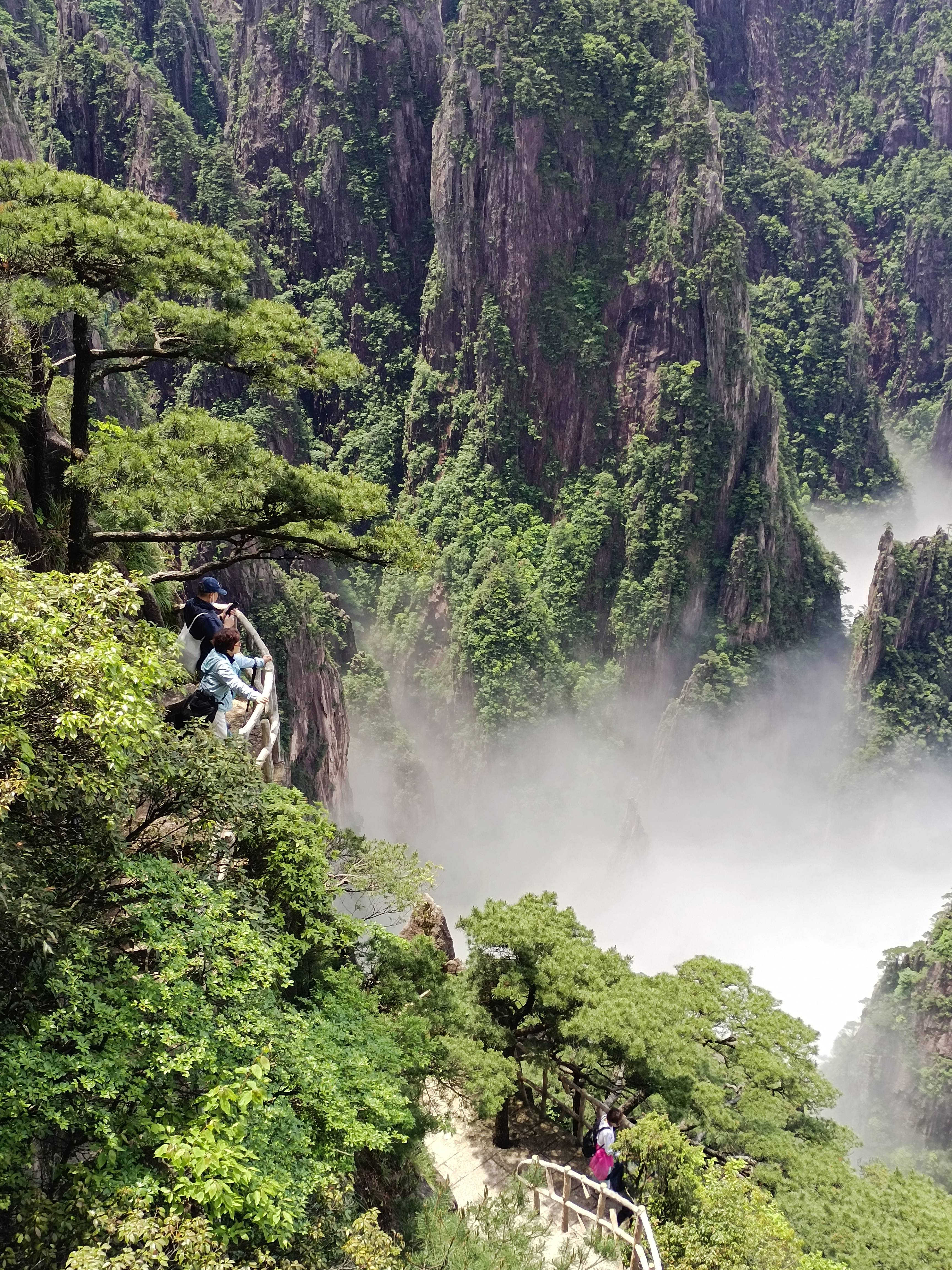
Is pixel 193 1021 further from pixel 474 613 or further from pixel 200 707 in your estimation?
pixel 474 613

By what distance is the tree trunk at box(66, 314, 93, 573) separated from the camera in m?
10.5

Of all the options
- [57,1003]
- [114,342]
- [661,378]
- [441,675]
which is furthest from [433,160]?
[57,1003]

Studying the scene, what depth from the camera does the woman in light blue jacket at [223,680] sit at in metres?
9.84

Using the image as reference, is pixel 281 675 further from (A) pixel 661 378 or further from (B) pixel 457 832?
(A) pixel 661 378

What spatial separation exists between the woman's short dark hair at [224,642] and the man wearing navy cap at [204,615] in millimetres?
213

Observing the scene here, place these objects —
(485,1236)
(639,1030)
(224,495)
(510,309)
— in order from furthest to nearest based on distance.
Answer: (510,309)
(639,1030)
(485,1236)
(224,495)

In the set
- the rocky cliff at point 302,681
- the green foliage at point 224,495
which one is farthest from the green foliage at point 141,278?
the rocky cliff at point 302,681

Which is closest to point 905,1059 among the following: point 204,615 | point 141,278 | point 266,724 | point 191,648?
point 266,724

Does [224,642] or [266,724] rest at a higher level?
[224,642]

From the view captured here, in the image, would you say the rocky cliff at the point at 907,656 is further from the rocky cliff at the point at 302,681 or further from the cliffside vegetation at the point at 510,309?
the rocky cliff at the point at 302,681

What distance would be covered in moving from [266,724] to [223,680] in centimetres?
130

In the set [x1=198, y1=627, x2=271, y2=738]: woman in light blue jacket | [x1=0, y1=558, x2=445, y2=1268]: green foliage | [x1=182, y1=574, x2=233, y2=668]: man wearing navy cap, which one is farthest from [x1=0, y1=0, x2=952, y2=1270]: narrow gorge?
[x1=198, y1=627, x2=271, y2=738]: woman in light blue jacket

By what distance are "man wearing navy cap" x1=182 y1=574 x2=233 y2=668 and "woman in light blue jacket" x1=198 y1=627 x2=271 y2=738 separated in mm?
218

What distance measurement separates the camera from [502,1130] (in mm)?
→ 14477
